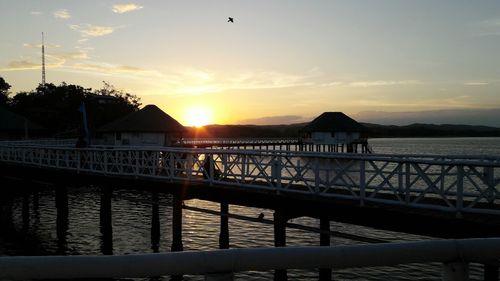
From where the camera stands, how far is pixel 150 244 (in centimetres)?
2167

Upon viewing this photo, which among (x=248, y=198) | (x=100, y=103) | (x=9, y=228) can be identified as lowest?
(x=9, y=228)

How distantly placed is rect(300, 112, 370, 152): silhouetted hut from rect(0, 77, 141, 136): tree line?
28.6 m

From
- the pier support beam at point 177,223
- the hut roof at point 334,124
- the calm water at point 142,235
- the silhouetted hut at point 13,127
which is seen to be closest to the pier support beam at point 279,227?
the calm water at point 142,235

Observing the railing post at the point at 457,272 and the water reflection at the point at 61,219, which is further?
the water reflection at the point at 61,219

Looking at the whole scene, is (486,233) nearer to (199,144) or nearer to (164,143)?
(164,143)

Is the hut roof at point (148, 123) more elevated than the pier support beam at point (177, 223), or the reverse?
the hut roof at point (148, 123)

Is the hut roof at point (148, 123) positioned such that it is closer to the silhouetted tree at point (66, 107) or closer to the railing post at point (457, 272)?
the silhouetted tree at point (66, 107)

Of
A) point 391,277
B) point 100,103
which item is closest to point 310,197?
point 391,277

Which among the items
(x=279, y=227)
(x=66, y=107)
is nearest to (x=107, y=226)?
(x=279, y=227)

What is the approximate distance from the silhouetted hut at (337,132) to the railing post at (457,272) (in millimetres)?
72099

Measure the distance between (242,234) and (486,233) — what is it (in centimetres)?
1464

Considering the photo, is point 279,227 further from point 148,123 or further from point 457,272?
point 148,123

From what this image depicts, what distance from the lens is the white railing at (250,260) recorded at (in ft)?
7.11

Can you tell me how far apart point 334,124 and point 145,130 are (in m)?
34.4
